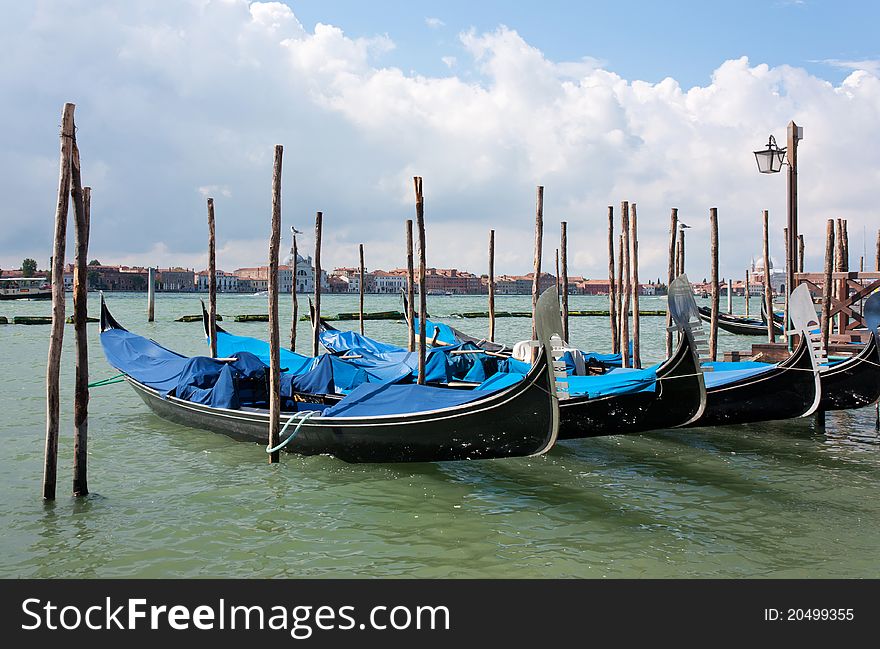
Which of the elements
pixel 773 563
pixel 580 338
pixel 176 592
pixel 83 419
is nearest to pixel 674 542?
pixel 773 563

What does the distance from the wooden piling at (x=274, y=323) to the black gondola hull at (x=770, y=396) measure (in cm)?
302

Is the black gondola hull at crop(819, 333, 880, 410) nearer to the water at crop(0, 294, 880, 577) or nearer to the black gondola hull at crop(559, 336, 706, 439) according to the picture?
the water at crop(0, 294, 880, 577)

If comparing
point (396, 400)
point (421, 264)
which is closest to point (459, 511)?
point (396, 400)

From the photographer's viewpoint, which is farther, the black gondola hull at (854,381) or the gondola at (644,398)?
the black gondola hull at (854,381)

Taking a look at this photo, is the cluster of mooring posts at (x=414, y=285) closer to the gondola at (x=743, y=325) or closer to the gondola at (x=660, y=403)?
the gondola at (x=660, y=403)

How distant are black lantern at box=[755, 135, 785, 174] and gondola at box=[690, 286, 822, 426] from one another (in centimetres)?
177

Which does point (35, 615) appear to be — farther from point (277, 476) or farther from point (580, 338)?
point (580, 338)

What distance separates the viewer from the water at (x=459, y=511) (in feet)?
11.7

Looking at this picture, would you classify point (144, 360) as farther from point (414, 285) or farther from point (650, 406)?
point (650, 406)

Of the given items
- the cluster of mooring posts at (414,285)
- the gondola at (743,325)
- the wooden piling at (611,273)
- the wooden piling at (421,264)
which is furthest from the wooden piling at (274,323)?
the gondola at (743,325)

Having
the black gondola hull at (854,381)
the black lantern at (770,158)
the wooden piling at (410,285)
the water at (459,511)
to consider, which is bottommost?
the water at (459,511)

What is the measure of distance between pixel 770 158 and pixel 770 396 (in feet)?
8.60

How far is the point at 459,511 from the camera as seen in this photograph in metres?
4.35

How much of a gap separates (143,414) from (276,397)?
10.0ft
